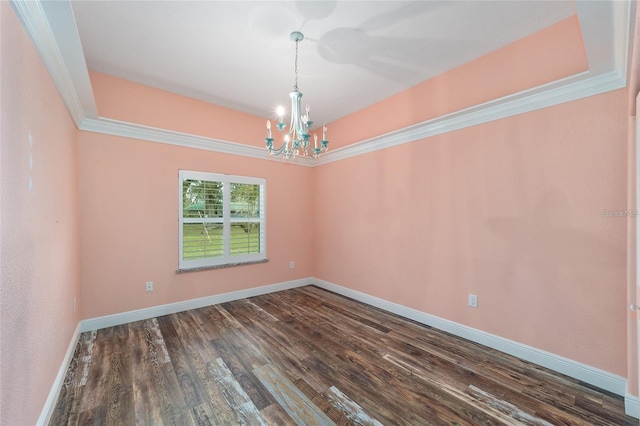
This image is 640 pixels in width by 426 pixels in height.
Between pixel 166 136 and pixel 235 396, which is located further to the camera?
pixel 166 136

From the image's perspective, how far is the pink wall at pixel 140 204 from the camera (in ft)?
9.21

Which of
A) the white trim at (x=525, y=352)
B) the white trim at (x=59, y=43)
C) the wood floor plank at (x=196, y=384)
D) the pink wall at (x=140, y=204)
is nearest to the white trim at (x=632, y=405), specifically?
the white trim at (x=525, y=352)

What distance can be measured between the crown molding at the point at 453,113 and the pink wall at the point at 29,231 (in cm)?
13

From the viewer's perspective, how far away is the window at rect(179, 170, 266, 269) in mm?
3443

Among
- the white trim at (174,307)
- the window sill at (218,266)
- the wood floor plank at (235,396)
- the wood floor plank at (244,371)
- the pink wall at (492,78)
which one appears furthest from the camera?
the window sill at (218,266)

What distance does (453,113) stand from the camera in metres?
2.65

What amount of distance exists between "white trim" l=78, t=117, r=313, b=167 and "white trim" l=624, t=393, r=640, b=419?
440 centimetres

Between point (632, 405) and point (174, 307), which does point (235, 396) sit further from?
point (632, 405)

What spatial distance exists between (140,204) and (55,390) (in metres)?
1.95

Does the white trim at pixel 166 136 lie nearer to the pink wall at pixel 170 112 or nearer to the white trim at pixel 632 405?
the pink wall at pixel 170 112

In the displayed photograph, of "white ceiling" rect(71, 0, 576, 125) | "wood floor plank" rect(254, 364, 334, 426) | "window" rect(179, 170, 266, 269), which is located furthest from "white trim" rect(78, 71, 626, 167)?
"wood floor plank" rect(254, 364, 334, 426)

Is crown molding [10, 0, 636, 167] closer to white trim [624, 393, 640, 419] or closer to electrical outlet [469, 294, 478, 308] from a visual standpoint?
electrical outlet [469, 294, 478, 308]

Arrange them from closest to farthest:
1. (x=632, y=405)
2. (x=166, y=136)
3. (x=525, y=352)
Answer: (x=632, y=405), (x=525, y=352), (x=166, y=136)

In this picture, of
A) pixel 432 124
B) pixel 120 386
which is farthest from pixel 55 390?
pixel 432 124
